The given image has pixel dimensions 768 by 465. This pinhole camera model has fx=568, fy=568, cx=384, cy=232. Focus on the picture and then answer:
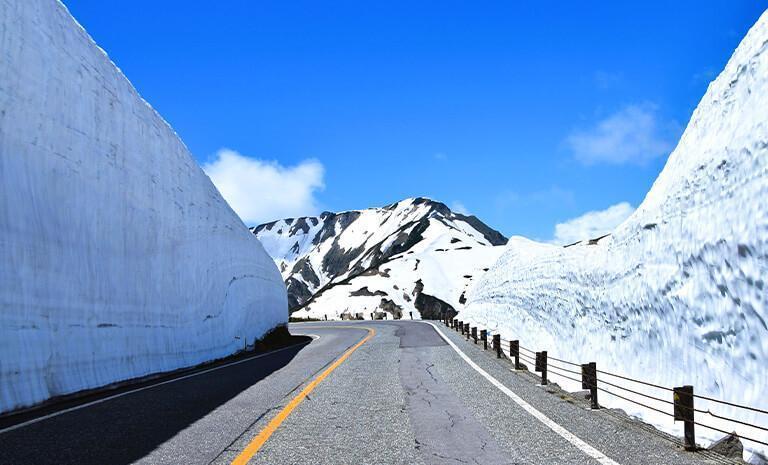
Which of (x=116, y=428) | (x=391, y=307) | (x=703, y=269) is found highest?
(x=703, y=269)

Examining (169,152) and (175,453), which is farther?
(169,152)

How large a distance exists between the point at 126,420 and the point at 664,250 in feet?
29.2

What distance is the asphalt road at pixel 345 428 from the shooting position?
5.51m

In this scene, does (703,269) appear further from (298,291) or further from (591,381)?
(298,291)

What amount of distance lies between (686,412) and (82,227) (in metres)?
11.3

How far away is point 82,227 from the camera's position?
38.8 ft

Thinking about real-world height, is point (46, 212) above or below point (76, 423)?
above

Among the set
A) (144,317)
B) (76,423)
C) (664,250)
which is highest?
(664,250)

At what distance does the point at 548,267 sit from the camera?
1941cm

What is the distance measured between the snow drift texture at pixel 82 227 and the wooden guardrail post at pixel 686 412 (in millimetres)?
9055

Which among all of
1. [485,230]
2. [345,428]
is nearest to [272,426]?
[345,428]

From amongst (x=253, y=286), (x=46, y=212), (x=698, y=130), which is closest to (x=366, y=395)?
(x=46, y=212)

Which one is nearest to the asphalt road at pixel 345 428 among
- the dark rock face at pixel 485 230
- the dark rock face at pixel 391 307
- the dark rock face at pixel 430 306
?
the dark rock face at pixel 430 306

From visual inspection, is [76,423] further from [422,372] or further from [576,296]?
[576,296]
